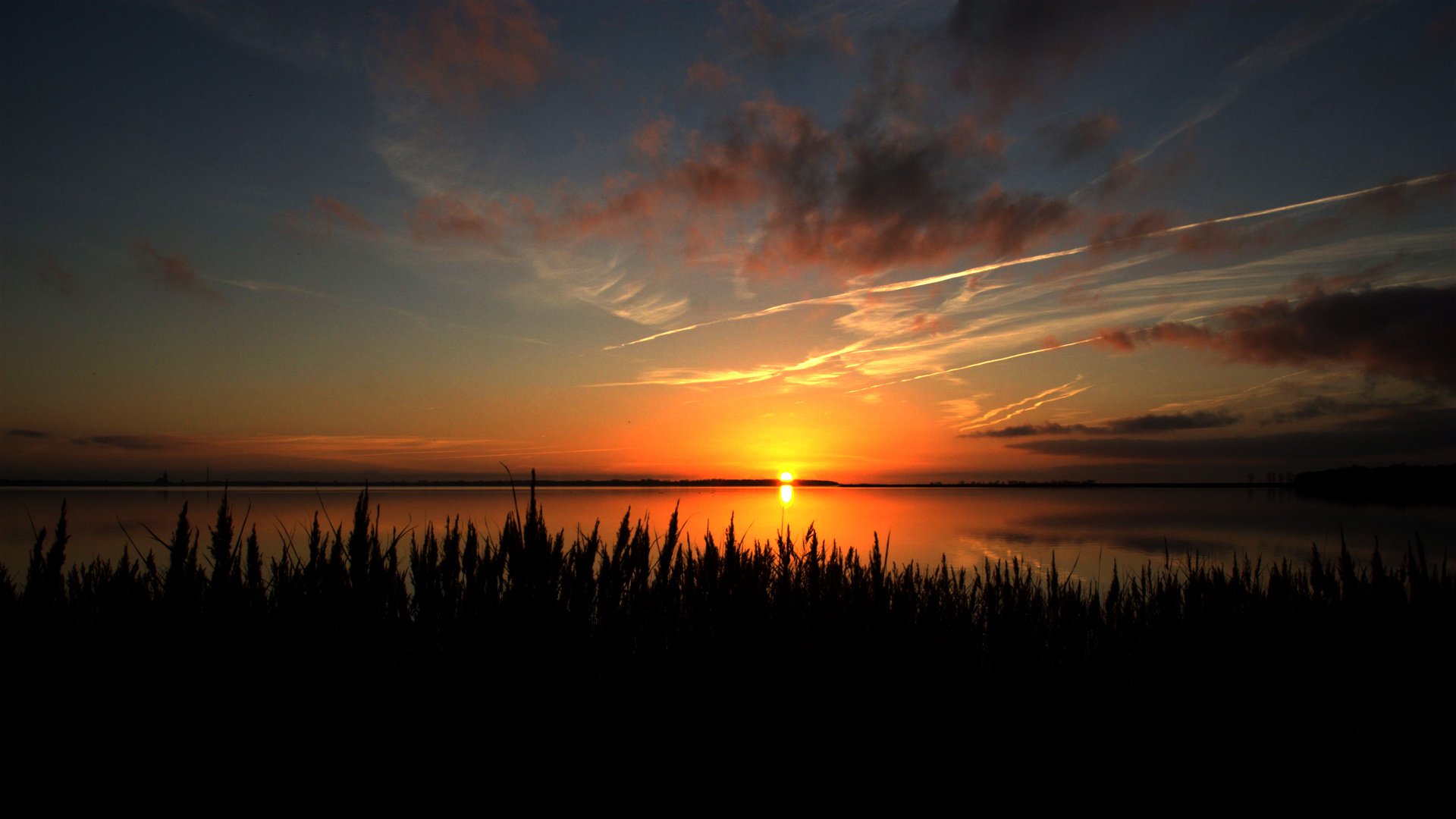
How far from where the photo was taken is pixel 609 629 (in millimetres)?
5199

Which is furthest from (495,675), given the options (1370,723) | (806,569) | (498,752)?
(1370,723)

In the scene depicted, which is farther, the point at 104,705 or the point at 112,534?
the point at 112,534

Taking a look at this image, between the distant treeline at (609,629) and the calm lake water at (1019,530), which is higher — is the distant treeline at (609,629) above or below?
above

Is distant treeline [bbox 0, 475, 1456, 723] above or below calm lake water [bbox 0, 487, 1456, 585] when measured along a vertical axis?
above

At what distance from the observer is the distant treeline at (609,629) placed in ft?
14.6

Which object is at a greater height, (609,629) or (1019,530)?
(609,629)

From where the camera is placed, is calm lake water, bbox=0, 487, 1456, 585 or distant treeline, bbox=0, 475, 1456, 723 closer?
distant treeline, bbox=0, 475, 1456, 723

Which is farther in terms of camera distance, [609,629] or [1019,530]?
[1019,530]

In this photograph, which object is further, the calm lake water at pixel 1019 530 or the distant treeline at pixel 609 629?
the calm lake water at pixel 1019 530

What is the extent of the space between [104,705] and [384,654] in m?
1.51

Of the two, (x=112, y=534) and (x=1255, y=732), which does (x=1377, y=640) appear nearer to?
(x=1255, y=732)

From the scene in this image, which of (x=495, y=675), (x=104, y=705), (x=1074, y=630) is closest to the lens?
(x=104, y=705)

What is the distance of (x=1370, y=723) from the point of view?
5.50m

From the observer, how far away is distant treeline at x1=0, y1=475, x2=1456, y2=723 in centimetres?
444
